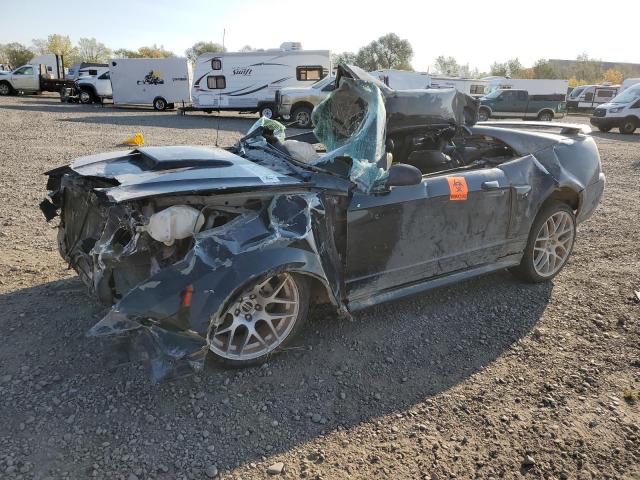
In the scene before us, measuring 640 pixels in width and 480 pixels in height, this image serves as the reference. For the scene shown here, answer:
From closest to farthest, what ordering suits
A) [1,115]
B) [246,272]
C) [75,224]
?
[246,272], [75,224], [1,115]

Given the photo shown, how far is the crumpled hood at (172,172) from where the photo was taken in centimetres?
269

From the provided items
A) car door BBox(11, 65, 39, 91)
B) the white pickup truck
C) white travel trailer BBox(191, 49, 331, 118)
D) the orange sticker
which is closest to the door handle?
the orange sticker

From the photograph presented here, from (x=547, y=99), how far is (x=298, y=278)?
83.1 ft

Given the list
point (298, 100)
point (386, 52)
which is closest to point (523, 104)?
point (298, 100)

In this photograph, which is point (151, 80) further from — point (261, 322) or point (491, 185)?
point (261, 322)

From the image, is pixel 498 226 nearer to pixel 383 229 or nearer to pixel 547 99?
pixel 383 229

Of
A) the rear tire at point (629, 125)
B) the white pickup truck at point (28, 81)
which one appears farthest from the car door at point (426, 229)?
the white pickup truck at point (28, 81)

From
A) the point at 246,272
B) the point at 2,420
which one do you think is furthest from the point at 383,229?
the point at 2,420

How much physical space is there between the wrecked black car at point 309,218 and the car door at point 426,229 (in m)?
0.01

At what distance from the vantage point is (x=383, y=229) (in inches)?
127

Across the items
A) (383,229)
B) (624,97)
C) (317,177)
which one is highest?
(624,97)

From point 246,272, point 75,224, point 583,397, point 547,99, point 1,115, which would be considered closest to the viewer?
point 246,272

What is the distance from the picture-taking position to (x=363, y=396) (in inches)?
110

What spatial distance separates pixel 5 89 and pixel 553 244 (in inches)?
1429
